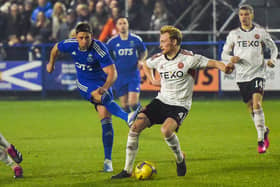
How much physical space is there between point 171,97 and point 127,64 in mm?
6187

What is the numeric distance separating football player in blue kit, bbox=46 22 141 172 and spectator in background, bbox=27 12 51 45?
12.0 m

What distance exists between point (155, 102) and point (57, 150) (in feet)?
9.78

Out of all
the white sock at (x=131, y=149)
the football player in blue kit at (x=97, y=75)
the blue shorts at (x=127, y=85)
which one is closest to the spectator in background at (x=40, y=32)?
the blue shorts at (x=127, y=85)

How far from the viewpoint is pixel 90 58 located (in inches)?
345

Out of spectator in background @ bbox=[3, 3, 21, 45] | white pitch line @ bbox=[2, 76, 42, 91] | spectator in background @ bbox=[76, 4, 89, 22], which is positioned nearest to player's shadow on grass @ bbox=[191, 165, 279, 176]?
spectator in background @ bbox=[76, 4, 89, 22]

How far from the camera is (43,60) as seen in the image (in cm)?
2112

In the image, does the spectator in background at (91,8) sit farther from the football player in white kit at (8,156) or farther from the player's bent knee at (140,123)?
the player's bent knee at (140,123)

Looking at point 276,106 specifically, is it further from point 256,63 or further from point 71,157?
point 71,157

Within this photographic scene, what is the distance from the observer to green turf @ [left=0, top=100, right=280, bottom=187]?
7922 millimetres

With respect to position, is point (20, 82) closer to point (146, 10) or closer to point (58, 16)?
point (58, 16)

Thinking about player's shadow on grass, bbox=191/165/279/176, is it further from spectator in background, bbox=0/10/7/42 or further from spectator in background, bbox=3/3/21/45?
spectator in background, bbox=0/10/7/42

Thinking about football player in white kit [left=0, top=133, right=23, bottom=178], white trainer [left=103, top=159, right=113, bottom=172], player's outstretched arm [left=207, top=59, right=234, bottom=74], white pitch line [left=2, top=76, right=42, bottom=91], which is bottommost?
white trainer [left=103, top=159, right=113, bottom=172]

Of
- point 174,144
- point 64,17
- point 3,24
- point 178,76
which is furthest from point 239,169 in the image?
point 3,24

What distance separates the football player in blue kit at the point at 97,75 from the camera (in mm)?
8594
